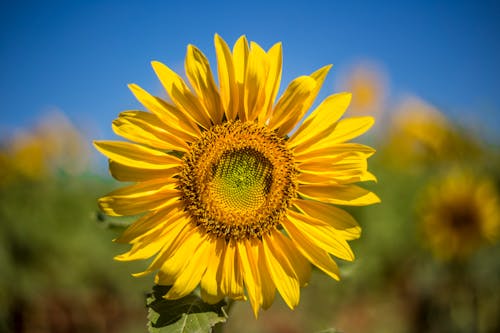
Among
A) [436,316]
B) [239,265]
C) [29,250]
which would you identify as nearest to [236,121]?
[239,265]

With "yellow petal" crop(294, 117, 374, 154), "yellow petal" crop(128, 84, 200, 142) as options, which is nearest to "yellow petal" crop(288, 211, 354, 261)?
"yellow petal" crop(294, 117, 374, 154)

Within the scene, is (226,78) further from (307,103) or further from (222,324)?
(222,324)

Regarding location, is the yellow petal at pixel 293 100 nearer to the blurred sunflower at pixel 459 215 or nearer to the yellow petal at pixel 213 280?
the yellow petal at pixel 213 280

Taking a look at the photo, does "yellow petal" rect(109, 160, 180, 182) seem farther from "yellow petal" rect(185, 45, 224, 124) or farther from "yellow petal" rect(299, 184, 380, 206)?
"yellow petal" rect(299, 184, 380, 206)

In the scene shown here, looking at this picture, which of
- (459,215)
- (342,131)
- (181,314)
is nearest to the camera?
(181,314)

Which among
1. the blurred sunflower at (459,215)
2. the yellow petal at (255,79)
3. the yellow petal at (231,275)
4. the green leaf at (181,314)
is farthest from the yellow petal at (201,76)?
the blurred sunflower at (459,215)

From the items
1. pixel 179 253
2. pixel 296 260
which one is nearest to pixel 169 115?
pixel 179 253
